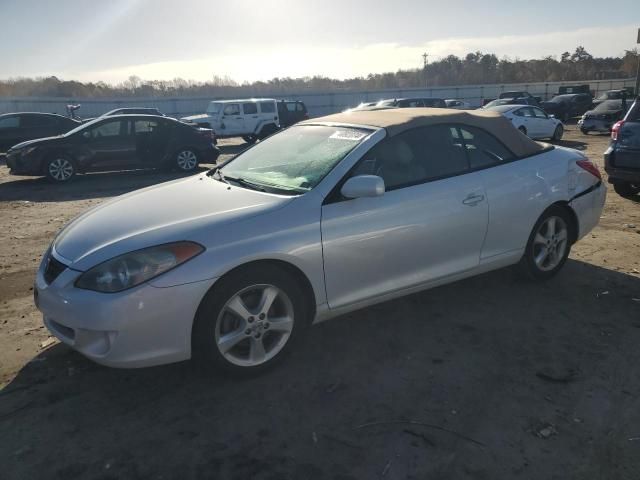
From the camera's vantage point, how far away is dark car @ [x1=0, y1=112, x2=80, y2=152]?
1644 cm

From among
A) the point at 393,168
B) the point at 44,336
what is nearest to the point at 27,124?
the point at 44,336

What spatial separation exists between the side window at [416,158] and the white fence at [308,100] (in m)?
29.9

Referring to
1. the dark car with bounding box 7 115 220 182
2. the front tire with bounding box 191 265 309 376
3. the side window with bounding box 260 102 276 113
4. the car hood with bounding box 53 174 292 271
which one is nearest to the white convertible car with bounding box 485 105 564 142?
the side window with bounding box 260 102 276 113

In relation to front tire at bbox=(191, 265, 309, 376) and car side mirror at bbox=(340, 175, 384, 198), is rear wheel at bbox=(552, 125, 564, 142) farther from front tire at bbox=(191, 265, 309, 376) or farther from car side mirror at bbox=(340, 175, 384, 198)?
front tire at bbox=(191, 265, 309, 376)

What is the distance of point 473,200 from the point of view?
3980 millimetres

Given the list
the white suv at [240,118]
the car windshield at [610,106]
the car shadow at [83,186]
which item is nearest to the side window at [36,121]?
the car shadow at [83,186]

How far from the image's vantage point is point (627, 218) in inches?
278

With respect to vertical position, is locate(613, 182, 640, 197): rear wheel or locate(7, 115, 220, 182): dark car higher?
locate(7, 115, 220, 182): dark car

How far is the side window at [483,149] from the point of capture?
165 inches

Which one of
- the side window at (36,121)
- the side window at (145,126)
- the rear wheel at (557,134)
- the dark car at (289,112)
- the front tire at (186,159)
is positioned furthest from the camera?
the dark car at (289,112)

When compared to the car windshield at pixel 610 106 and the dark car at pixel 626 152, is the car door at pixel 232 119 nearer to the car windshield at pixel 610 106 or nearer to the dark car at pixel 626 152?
the car windshield at pixel 610 106

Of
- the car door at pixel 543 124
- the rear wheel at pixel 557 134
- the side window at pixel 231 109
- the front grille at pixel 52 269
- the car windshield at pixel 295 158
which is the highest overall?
the side window at pixel 231 109

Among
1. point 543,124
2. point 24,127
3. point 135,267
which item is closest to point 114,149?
point 24,127

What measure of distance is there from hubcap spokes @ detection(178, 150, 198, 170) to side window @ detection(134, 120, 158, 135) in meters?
0.87
